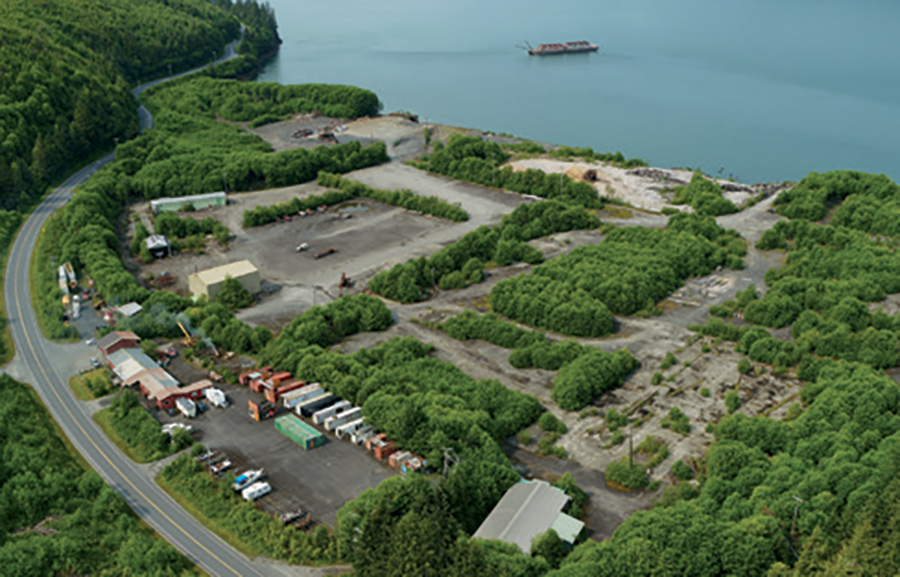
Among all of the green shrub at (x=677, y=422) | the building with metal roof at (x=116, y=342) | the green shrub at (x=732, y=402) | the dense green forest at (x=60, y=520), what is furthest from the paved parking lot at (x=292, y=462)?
the green shrub at (x=732, y=402)

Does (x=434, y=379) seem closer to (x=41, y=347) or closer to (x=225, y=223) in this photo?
(x=41, y=347)

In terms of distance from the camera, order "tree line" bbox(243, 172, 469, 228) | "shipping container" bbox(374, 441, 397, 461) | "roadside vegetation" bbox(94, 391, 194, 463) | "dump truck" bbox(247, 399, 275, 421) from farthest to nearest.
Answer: "tree line" bbox(243, 172, 469, 228), "dump truck" bbox(247, 399, 275, 421), "roadside vegetation" bbox(94, 391, 194, 463), "shipping container" bbox(374, 441, 397, 461)

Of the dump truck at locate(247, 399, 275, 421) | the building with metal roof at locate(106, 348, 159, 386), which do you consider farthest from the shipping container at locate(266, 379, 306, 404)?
the building with metal roof at locate(106, 348, 159, 386)

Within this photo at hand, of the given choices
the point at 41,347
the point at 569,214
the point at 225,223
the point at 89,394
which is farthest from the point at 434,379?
the point at 225,223

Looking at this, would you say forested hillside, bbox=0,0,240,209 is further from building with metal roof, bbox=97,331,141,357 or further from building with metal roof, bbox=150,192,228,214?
building with metal roof, bbox=97,331,141,357

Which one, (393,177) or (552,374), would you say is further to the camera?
(393,177)

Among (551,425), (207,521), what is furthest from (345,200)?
(207,521)

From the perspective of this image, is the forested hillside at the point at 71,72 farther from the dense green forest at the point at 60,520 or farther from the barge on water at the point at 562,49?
the barge on water at the point at 562,49
